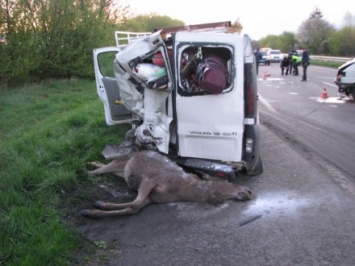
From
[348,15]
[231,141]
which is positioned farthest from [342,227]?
[348,15]

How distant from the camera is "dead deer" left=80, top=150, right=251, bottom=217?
4859mm

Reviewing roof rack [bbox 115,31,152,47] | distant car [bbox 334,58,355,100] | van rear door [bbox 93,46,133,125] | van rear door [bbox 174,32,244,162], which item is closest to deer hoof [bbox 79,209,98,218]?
van rear door [bbox 174,32,244,162]

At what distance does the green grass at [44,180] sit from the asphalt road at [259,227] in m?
0.39

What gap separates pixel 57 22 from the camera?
18.5 m

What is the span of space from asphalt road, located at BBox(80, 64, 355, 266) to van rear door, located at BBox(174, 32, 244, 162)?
2.31ft

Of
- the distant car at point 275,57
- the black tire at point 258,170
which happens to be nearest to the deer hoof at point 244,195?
the black tire at point 258,170

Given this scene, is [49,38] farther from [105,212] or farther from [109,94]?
[105,212]

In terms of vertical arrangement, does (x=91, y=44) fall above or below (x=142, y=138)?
above

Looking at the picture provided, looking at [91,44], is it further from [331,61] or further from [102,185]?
[331,61]

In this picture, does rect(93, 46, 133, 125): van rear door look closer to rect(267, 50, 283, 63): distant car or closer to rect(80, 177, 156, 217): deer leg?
rect(80, 177, 156, 217): deer leg

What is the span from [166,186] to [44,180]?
156cm

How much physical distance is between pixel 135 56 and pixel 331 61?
38310mm

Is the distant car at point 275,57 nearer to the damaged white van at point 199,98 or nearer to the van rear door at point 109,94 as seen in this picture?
the van rear door at point 109,94

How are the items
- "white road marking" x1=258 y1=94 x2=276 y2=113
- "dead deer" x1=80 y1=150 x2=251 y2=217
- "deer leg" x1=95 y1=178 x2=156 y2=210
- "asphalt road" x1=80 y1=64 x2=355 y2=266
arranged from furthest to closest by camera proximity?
"white road marking" x1=258 y1=94 x2=276 y2=113
"dead deer" x1=80 y1=150 x2=251 y2=217
"deer leg" x1=95 y1=178 x2=156 y2=210
"asphalt road" x1=80 y1=64 x2=355 y2=266
